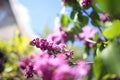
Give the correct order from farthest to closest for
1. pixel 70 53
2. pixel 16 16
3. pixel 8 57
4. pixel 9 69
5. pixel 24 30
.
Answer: pixel 16 16 → pixel 24 30 → pixel 8 57 → pixel 9 69 → pixel 70 53

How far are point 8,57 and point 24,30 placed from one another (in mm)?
947

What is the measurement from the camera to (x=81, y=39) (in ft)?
4.63

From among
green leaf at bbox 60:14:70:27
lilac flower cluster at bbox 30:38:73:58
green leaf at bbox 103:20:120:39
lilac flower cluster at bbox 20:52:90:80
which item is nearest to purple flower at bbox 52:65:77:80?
lilac flower cluster at bbox 20:52:90:80

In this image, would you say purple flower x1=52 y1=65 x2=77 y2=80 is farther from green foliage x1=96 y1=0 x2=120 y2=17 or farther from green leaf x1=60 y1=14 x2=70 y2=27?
green leaf x1=60 y1=14 x2=70 y2=27

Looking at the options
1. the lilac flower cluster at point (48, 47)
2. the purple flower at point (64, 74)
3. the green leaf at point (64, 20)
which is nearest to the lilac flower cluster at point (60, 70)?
the purple flower at point (64, 74)

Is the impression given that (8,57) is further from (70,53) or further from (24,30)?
(70,53)

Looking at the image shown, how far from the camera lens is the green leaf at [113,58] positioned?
0.40 m

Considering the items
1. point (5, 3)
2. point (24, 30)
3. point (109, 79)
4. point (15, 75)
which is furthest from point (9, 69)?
point (5, 3)

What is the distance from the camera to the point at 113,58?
407mm

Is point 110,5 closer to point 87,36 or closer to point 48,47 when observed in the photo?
point 48,47

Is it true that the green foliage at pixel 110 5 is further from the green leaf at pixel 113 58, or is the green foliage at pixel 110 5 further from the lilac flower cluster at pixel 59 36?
the lilac flower cluster at pixel 59 36

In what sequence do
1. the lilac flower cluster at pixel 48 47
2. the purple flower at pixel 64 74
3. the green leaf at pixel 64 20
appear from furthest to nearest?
1. the green leaf at pixel 64 20
2. the lilac flower cluster at pixel 48 47
3. the purple flower at pixel 64 74

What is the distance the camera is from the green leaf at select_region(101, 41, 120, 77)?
0.40 meters

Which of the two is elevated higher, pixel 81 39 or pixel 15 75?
pixel 15 75
